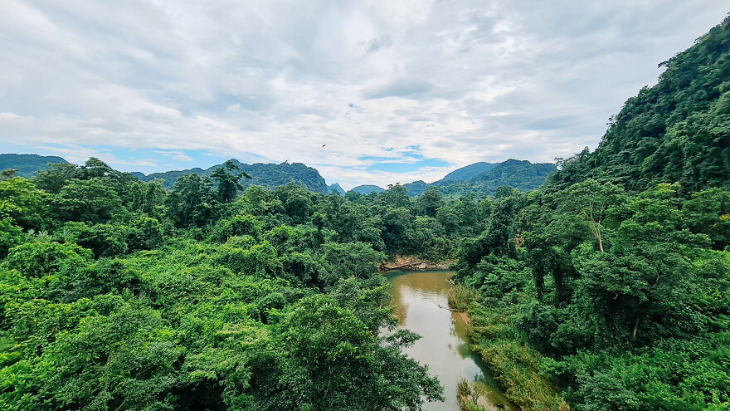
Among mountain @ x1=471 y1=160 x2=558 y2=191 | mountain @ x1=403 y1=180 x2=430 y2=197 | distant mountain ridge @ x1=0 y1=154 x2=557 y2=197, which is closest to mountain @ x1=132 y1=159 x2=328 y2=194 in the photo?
distant mountain ridge @ x1=0 y1=154 x2=557 y2=197

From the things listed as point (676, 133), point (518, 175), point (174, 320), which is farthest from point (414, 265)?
point (518, 175)

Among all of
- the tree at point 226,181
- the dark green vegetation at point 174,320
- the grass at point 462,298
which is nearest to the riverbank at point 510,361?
the grass at point 462,298

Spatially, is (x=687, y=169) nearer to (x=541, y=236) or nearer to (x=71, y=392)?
(x=541, y=236)

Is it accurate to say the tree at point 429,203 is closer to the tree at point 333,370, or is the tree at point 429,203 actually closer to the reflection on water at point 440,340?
the reflection on water at point 440,340

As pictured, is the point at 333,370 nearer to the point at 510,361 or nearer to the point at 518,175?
the point at 510,361

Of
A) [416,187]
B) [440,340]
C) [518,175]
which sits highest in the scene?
[518,175]
